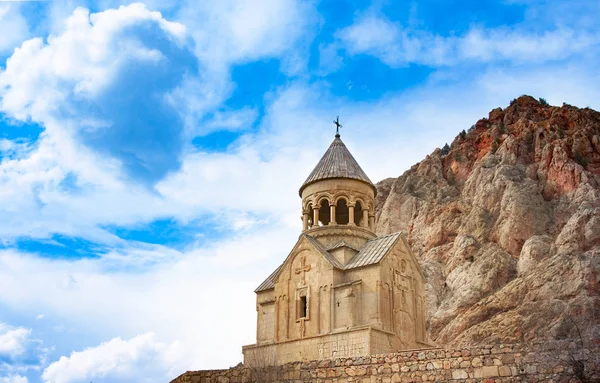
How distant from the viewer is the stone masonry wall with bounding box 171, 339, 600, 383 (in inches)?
353

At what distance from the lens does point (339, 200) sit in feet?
75.9

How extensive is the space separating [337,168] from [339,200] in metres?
1.16

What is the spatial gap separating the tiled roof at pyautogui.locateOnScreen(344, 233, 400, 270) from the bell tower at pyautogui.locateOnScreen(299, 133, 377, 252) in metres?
0.60

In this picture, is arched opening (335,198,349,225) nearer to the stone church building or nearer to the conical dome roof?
the stone church building

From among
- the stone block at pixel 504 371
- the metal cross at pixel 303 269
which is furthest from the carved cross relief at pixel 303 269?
the stone block at pixel 504 371

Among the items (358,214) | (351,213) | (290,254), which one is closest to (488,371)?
(290,254)

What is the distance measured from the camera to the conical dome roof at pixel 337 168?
22.7m

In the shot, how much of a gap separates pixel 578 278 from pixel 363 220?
17.8 m

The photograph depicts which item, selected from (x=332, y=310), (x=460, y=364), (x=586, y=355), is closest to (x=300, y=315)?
(x=332, y=310)

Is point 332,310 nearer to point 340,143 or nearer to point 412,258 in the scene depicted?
point 412,258

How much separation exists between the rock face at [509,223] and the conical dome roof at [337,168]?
12.5 meters

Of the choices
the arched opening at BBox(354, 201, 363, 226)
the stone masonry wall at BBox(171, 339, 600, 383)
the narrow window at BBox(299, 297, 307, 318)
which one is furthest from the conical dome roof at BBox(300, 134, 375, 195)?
the stone masonry wall at BBox(171, 339, 600, 383)

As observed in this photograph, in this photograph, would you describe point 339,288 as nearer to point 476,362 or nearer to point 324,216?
point 324,216

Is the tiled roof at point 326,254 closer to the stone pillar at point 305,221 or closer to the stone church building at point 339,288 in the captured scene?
the stone church building at point 339,288
